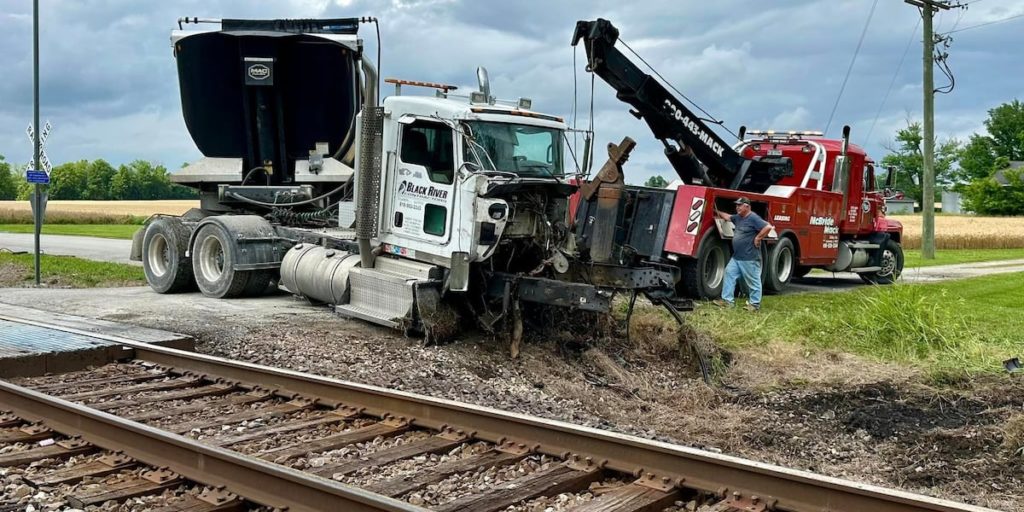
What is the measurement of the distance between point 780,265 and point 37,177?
1359 cm

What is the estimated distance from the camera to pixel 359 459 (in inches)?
219

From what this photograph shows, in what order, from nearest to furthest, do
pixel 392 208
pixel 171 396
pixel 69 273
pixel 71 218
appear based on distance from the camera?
pixel 171 396 < pixel 392 208 < pixel 69 273 < pixel 71 218

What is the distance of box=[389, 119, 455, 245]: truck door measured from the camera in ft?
33.7

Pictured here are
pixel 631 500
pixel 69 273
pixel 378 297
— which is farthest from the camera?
pixel 69 273

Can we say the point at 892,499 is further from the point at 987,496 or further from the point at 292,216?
the point at 292,216

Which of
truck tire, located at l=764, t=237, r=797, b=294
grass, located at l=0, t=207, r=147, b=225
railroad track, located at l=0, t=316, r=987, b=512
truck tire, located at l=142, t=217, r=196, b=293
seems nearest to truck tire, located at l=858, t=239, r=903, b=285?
truck tire, located at l=764, t=237, r=797, b=294

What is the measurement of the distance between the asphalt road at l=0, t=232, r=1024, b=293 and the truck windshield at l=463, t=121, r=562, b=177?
9.23 metres

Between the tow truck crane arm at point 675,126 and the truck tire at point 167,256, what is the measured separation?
6808 mm

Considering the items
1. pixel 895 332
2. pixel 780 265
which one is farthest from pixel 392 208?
pixel 780 265

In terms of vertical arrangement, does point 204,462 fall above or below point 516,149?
below

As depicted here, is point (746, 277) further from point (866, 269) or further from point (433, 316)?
point (866, 269)

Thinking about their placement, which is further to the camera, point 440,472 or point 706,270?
point 706,270

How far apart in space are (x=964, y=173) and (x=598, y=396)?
319 ft

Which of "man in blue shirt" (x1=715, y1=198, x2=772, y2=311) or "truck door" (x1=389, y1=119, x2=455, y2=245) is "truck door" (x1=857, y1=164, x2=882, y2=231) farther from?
"truck door" (x1=389, y1=119, x2=455, y2=245)
